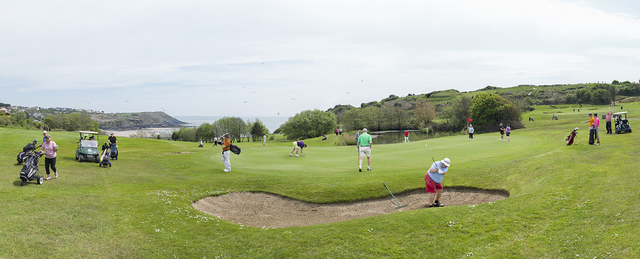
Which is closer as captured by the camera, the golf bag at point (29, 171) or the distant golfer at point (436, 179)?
the golf bag at point (29, 171)

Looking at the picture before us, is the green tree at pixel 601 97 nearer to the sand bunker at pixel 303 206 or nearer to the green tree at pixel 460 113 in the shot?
the green tree at pixel 460 113

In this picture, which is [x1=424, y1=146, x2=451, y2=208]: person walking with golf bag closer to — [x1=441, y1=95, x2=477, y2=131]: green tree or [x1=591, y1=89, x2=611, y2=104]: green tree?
[x1=441, y1=95, x2=477, y2=131]: green tree

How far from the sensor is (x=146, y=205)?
11.6 m

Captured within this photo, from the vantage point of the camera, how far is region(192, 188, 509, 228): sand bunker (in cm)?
1291

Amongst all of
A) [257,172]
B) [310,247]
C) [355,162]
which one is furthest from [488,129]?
[310,247]

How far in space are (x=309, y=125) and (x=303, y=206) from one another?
92.2m

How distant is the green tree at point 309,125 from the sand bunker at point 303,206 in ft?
296

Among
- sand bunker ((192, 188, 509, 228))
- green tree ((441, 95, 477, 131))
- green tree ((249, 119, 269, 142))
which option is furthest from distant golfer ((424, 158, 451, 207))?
green tree ((249, 119, 269, 142))

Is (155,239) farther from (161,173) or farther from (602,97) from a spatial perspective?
(602,97)

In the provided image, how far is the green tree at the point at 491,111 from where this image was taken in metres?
73.6

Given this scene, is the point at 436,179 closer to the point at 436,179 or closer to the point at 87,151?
the point at 436,179

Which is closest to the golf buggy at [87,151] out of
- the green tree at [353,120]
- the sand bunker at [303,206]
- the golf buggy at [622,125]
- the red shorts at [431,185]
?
the sand bunker at [303,206]

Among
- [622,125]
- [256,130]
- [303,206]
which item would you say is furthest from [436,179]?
[256,130]

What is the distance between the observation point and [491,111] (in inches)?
2931
